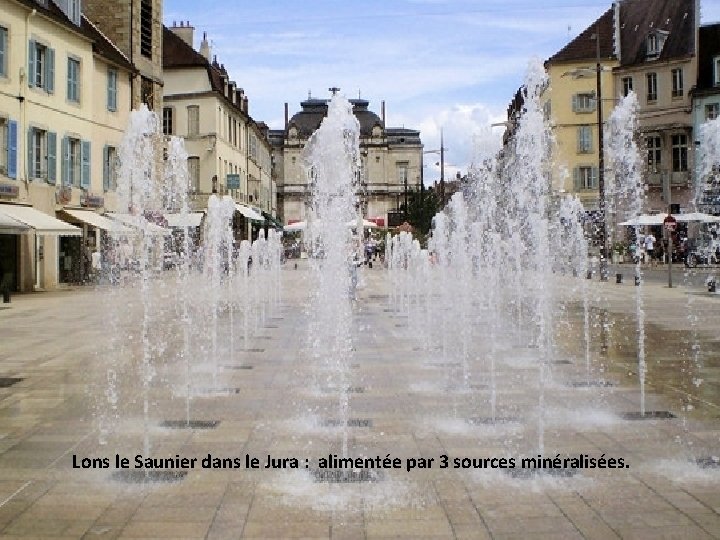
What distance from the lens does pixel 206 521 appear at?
4.88 meters

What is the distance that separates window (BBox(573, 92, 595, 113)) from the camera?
5644cm

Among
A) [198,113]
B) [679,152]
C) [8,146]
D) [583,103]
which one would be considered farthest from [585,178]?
[8,146]

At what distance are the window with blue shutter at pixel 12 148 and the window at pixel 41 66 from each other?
6.14ft

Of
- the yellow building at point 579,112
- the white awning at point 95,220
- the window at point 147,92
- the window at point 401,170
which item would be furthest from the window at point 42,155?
the window at point 401,170

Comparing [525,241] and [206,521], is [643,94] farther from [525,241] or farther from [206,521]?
[206,521]

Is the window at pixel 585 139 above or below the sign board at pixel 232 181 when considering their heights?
above

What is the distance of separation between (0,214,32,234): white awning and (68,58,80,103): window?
786 centimetres

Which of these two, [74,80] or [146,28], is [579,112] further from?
[74,80]

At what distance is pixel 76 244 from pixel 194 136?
2059 cm

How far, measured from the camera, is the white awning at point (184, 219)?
4559 cm

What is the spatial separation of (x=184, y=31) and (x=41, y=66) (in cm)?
Answer: 2951

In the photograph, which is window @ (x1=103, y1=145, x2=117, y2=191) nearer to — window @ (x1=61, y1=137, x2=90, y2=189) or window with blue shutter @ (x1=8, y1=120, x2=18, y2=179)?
window @ (x1=61, y1=137, x2=90, y2=189)

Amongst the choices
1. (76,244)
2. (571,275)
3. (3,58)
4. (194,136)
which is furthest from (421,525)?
(194,136)

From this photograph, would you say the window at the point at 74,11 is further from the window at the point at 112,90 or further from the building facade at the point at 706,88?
the building facade at the point at 706,88
